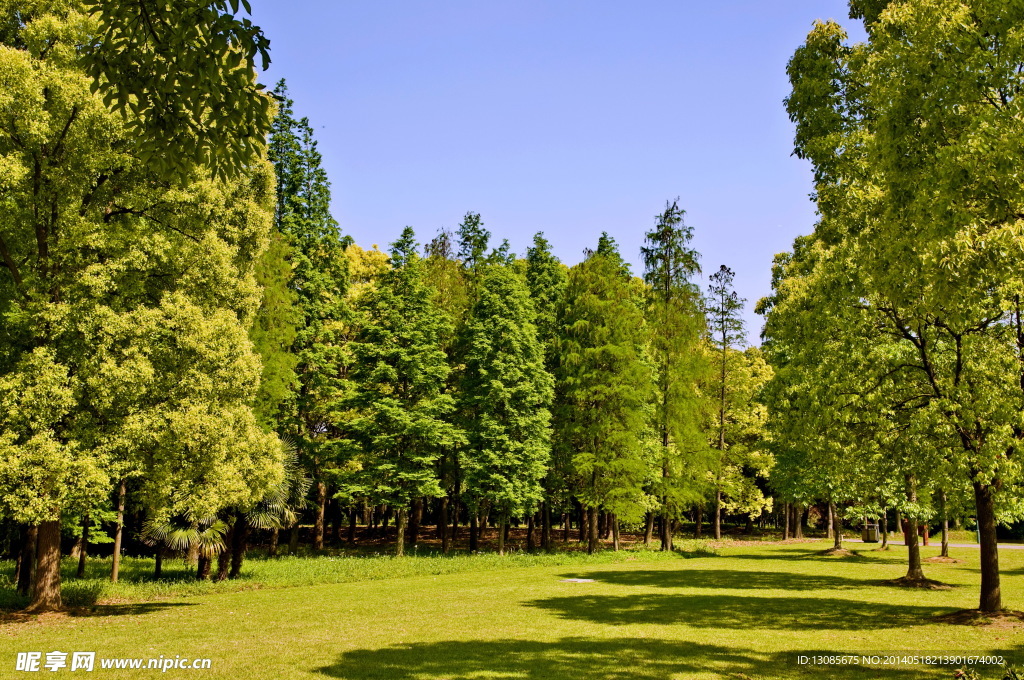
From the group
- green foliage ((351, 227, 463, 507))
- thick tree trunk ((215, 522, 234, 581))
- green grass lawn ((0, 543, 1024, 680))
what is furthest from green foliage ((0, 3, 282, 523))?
green foliage ((351, 227, 463, 507))

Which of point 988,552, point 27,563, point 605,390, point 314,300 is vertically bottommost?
point 27,563

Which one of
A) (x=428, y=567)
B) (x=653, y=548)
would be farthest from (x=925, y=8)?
(x=653, y=548)

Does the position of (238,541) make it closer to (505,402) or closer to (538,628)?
(505,402)

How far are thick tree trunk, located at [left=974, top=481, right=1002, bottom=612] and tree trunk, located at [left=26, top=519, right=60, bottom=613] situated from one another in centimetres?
2146

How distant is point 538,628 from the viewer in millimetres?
14523

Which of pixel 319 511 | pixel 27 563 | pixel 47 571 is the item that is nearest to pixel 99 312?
pixel 47 571

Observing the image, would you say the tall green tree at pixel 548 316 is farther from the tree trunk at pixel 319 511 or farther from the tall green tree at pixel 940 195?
the tall green tree at pixel 940 195

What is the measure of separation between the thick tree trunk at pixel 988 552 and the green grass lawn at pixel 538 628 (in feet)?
4.45

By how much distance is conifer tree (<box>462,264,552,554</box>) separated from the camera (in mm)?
34812

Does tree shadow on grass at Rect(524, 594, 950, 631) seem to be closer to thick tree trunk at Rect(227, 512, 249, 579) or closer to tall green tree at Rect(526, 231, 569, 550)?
thick tree trunk at Rect(227, 512, 249, 579)

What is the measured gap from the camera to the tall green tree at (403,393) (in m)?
34.9

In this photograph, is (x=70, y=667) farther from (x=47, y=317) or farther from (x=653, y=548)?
(x=653, y=548)

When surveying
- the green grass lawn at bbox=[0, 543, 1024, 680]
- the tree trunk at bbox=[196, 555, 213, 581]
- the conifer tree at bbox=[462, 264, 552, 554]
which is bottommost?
the tree trunk at bbox=[196, 555, 213, 581]

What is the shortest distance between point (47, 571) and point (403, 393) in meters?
21.0
